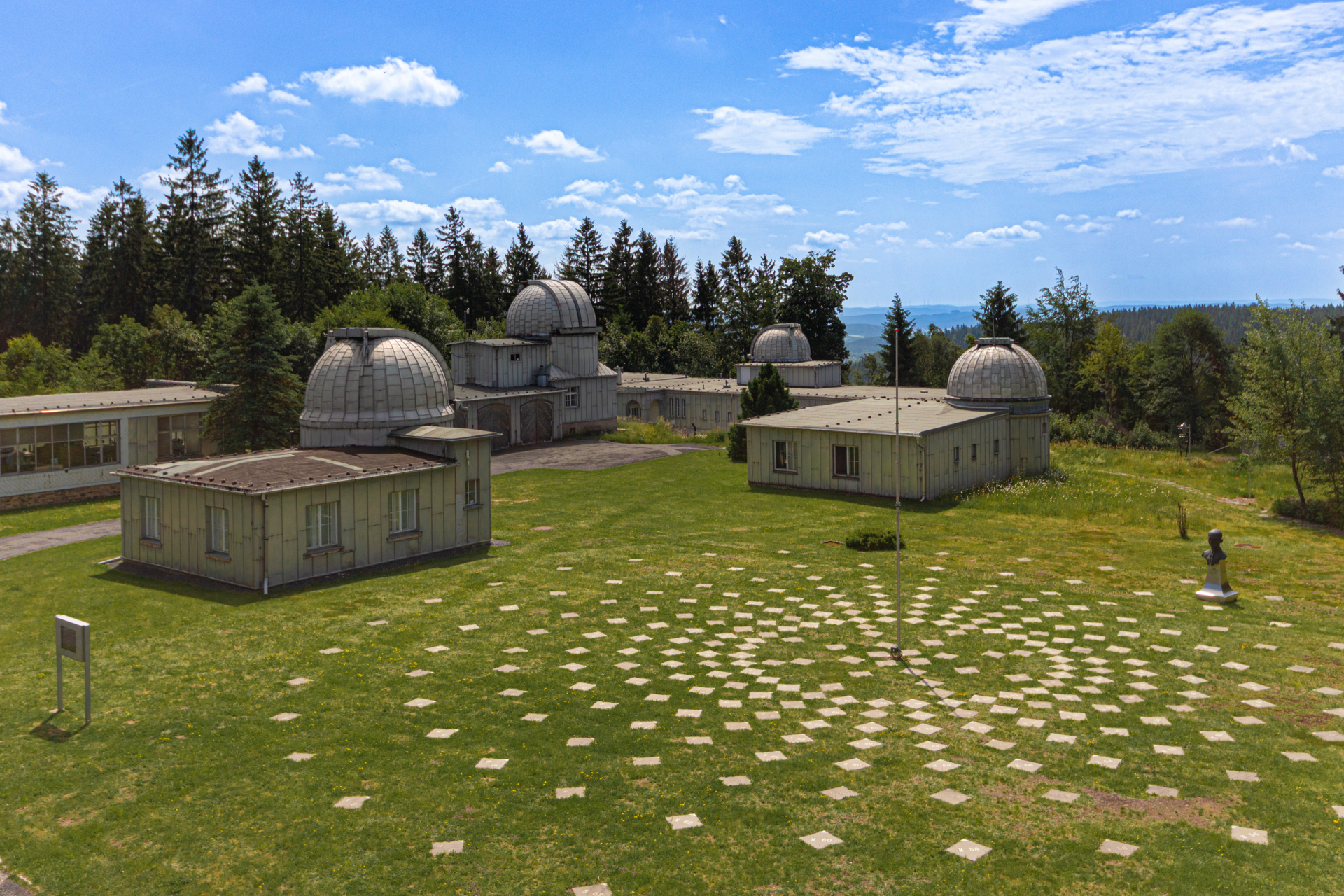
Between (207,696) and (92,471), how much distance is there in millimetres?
27832

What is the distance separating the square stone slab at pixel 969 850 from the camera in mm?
10148

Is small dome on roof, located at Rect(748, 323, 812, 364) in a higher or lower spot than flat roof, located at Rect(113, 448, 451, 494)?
higher

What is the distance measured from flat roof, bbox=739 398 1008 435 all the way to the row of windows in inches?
649

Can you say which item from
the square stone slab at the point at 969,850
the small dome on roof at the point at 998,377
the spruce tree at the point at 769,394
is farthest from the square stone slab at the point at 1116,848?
the spruce tree at the point at 769,394

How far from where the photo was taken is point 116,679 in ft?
54.1

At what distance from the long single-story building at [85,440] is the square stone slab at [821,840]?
33288mm

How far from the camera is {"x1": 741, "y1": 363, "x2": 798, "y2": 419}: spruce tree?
4922cm

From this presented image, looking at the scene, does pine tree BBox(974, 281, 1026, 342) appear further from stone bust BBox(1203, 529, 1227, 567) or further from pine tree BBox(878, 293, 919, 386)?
stone bust BBox(1203, 529, 1227, 567)

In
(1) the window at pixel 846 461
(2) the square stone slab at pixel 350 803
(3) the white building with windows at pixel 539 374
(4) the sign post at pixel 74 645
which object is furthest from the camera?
(3) the white building with windows at pixel 539 374

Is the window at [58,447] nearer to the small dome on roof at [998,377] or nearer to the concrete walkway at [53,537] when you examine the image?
the concrete walkway at [53,537]

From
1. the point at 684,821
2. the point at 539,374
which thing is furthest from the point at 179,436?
the point at 684,821

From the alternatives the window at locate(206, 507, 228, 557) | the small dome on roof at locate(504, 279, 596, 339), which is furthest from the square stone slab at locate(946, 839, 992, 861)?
the small dome on roof at locate(504, 279, 596, 339)

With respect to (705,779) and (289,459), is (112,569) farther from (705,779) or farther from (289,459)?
(705,779)

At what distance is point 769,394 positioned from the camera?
49.2 m
